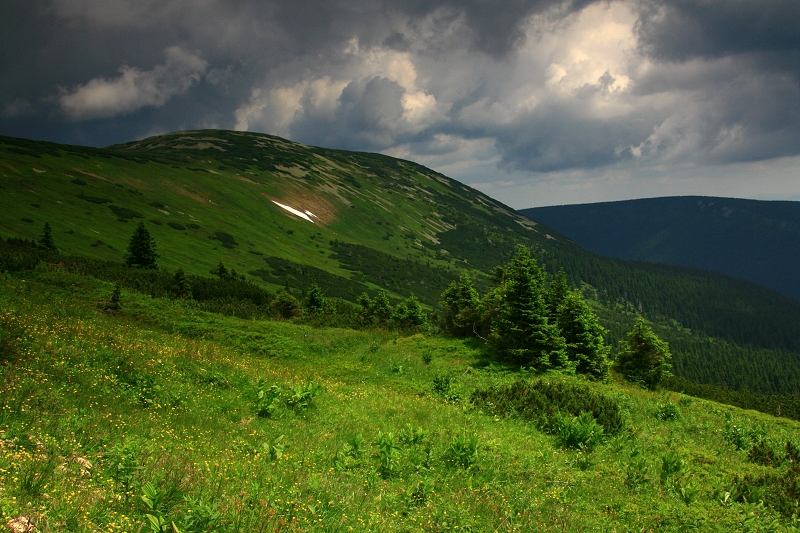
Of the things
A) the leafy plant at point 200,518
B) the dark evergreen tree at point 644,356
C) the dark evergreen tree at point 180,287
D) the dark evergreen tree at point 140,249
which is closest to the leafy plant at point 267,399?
the leafy plant at point 200,518

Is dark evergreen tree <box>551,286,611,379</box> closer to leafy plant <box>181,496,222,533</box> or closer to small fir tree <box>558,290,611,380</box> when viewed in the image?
small fir tree <box>558,290,611,380</box>

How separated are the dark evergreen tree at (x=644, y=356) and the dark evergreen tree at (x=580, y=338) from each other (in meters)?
6.85

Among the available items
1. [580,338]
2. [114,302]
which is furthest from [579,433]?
[114,302]

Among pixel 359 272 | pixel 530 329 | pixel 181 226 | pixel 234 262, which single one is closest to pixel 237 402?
pixel 530 329

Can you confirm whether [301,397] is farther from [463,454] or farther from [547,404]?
[547,404]

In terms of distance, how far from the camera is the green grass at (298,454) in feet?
24.5

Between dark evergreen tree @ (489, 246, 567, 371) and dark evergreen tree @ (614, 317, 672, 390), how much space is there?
1353 centimetres

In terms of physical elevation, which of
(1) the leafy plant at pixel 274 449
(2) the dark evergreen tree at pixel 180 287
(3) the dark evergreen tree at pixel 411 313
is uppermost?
(1) the leafy plant at pixel 274 449

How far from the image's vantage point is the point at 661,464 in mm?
13242

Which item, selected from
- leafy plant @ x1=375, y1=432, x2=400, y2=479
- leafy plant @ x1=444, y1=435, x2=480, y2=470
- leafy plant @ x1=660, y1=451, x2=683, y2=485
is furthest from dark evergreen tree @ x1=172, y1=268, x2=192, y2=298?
leafy plant @ x1=660, y1=451, x2=683, y2=485

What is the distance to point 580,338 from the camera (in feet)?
111

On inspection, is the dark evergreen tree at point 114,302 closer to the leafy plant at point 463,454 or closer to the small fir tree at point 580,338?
the leafy plant at point 463,454

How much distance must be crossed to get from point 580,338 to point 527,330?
6.81m

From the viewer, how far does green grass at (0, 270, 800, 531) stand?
294 inches
